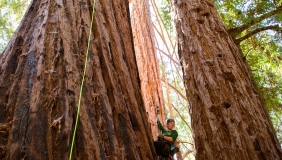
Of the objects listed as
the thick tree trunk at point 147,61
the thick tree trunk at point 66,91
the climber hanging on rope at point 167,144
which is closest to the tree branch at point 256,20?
the climber hanging on rope at point 167,144

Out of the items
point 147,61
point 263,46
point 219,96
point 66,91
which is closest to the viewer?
point 66,91

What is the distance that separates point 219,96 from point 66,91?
5.16 feet

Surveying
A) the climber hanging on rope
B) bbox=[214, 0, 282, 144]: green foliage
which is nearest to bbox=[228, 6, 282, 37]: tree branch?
bbox=[214, 0, 282, 144]: green foliage

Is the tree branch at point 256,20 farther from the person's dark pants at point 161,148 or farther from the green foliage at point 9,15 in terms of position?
the green foliage at point 9,15

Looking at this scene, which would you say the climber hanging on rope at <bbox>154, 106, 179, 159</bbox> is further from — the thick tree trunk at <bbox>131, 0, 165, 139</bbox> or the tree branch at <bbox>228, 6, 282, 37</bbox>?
the tree branch at <bbox>228, 6, 282, 37</bbox>

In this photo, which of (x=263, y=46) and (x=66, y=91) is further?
(x=263, y=46)

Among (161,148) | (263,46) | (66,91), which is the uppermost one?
(263,46)

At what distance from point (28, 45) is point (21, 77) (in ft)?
0.95

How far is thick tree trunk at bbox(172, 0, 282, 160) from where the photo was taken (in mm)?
2285

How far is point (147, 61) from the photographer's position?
6.03 metres

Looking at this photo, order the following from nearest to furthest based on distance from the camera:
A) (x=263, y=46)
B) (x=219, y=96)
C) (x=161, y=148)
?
(x=219, y=96) → (x=161, y=148) → (x=263, y=46)

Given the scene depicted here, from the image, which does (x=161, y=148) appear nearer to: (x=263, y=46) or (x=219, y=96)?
(x=219, y=96)

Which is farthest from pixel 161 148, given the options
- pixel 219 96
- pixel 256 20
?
pixel 256 20

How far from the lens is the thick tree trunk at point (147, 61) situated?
5355mm
